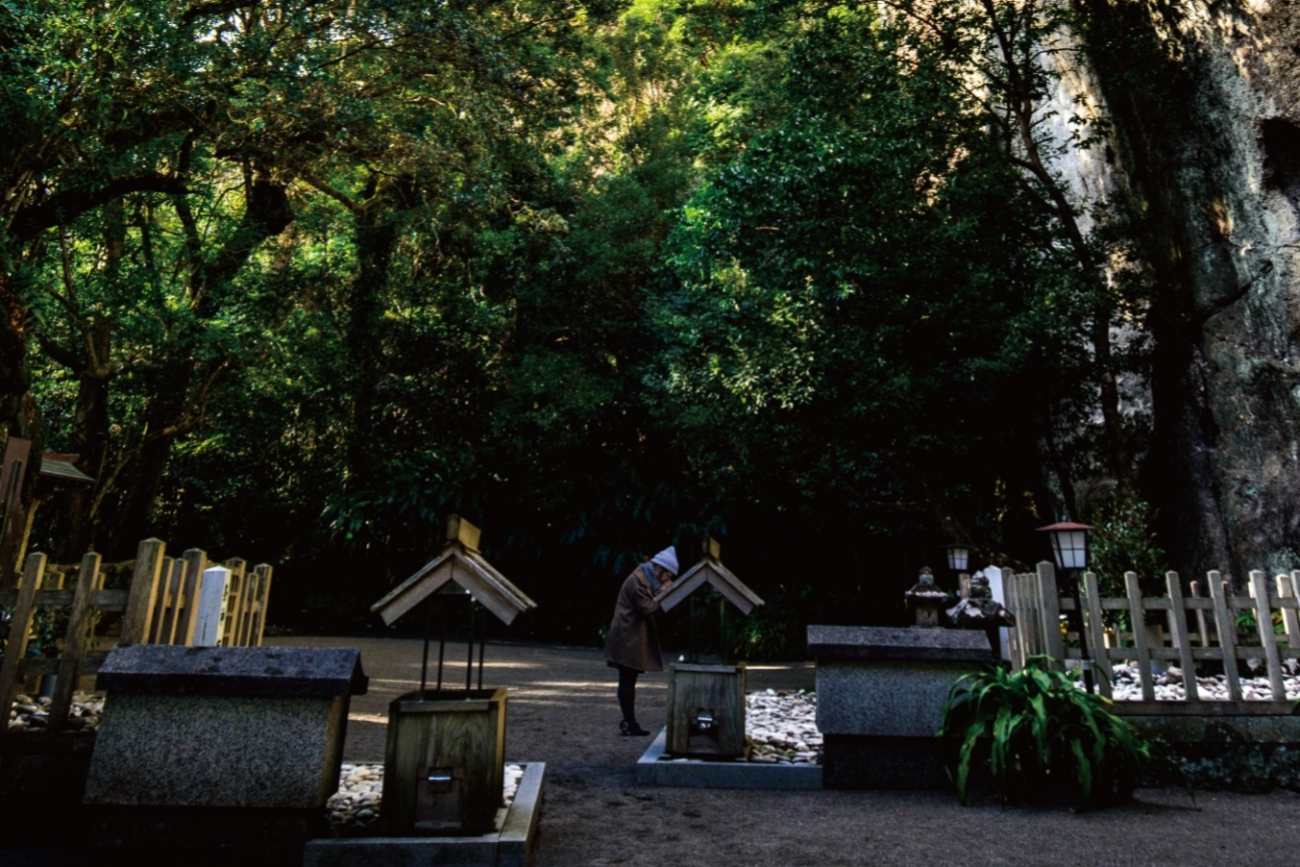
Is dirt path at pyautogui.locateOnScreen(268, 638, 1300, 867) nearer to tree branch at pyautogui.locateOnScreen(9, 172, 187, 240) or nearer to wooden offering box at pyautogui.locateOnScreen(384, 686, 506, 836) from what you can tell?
wooden offering box at pyautogui.locateOnScreen(384, 686, 506, 836)

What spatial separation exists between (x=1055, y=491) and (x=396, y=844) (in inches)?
538

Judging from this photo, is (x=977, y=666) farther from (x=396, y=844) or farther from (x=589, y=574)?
(x=589, y=574)

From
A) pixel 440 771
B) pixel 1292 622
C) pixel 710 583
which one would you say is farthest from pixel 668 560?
pixel 1292 622

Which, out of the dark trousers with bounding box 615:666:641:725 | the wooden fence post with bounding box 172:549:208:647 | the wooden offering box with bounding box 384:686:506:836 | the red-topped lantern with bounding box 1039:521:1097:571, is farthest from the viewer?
the dark trousers with bounding box 615:666:641:725

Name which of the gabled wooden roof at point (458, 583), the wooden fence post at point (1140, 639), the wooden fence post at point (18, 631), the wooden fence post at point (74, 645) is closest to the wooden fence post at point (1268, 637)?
the wooden fence post at point (1140, 639)

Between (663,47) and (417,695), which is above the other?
(663,47)

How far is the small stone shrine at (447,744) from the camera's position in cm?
446

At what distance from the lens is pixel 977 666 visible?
20.8ft

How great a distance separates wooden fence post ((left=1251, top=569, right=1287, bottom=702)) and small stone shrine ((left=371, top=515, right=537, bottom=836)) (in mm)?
6241

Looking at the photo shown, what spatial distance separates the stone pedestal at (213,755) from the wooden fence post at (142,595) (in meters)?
1.12

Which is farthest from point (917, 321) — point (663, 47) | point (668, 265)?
point (663, 47)

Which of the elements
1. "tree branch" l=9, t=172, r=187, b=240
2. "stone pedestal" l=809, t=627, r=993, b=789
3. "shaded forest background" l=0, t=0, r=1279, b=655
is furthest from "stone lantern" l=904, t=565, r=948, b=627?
"tree branch" l=9, t=172, r=187, b=240

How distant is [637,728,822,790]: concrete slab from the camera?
21.2 ft

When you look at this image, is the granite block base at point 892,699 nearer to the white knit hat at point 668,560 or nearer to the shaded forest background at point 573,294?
the white knit hat at point 668,560
